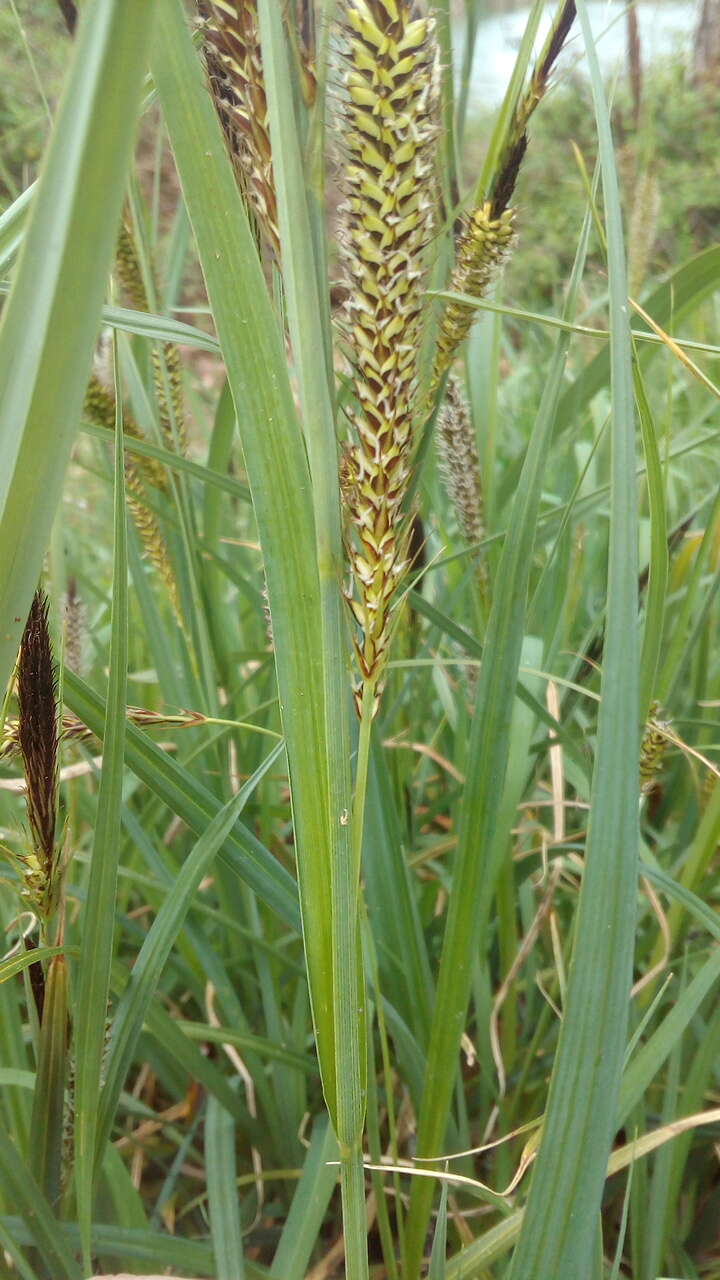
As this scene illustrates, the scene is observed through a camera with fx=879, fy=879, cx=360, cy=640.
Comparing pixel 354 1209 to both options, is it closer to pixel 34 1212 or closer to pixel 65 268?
pixel 34 1212

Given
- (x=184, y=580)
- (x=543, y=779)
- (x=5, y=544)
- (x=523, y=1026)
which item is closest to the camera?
(x=5, y=544)

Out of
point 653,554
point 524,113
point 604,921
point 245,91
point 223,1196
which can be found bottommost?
point 223,1196

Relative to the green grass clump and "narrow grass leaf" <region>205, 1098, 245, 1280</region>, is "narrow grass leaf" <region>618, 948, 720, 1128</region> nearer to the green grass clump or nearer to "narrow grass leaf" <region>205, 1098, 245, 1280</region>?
the green grass clump

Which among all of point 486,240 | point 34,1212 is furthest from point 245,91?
point 34,1212

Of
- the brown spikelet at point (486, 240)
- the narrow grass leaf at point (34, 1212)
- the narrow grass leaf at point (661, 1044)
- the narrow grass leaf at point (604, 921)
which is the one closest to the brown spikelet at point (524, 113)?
the brown spikelet at point (486, 240)

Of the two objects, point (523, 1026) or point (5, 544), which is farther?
point (523, 1026)

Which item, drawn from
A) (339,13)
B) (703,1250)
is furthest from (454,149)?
(703,1250)

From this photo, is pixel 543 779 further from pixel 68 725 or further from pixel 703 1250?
pixel 68 725
